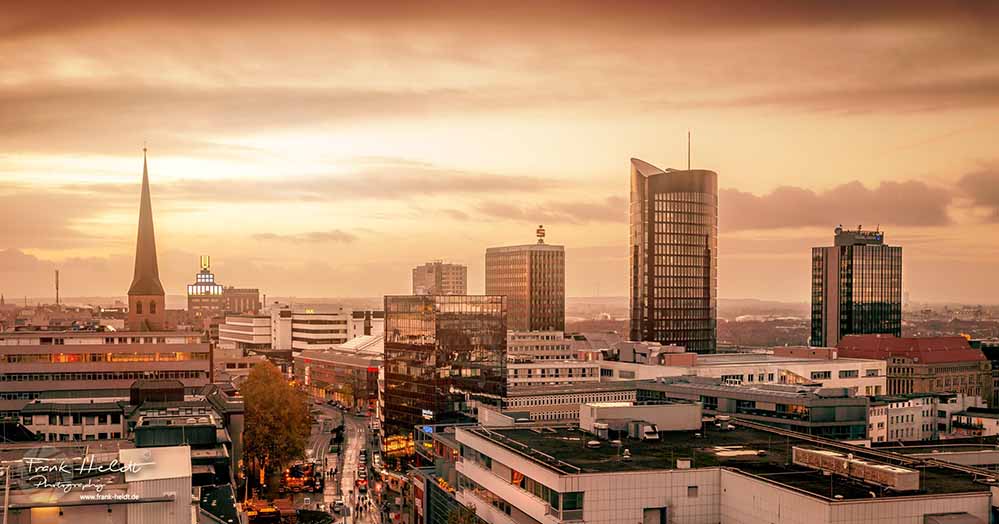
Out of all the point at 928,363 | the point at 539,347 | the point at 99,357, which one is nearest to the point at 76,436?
the point at 99,357

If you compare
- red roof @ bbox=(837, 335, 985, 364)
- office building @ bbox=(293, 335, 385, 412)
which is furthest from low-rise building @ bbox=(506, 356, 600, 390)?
red roof @ bbox=(837, 335, 985, 364)

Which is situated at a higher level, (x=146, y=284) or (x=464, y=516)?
(x=146, y=284)

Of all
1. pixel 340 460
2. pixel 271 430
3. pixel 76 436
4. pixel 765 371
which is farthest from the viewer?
pixel 765 371

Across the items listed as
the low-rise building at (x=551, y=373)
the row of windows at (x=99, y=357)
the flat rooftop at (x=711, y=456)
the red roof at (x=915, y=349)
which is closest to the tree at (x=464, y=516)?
the flat rooftop at (x=711, y=456)

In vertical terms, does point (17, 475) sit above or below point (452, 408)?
above

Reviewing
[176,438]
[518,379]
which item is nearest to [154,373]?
[518,379]

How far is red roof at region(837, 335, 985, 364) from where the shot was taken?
15262 cm

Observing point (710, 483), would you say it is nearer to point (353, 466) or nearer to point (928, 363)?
point (353, 466)

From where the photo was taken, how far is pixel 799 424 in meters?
76.9

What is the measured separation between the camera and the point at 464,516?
54281 mm

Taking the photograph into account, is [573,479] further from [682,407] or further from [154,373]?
[154,373]

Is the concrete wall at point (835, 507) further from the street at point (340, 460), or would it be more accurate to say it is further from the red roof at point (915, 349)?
the red roof at point (915, 349)

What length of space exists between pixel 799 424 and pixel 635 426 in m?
27.6

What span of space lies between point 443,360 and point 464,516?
5306 cm
